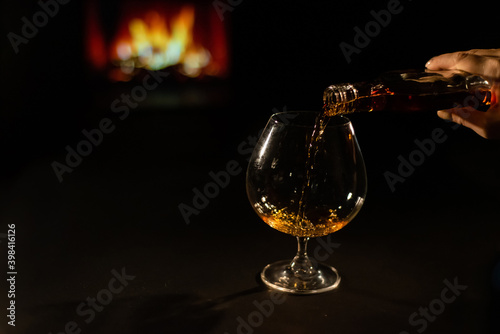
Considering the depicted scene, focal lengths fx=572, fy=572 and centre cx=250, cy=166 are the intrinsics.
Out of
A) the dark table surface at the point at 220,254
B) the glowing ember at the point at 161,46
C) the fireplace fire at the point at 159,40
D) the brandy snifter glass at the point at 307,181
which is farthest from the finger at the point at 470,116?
the glowing ember at the point at 161,46

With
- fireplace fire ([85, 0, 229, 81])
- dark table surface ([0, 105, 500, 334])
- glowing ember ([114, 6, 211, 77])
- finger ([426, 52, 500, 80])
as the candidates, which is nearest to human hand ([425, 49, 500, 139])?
finger ([426, 52, 500, 80])

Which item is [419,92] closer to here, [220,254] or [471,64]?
[471,64]

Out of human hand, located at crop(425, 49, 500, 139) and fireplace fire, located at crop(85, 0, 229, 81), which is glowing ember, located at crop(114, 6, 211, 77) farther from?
human hand, located at crop(425, 49, 500, 139)

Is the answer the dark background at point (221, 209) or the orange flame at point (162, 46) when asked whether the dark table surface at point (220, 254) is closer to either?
the dark background at point (221, 209)

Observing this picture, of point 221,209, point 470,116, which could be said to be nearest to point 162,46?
point 221,209

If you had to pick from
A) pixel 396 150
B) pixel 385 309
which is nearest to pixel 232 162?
pixel 396 150

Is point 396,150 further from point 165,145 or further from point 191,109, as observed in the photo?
point 191,109
